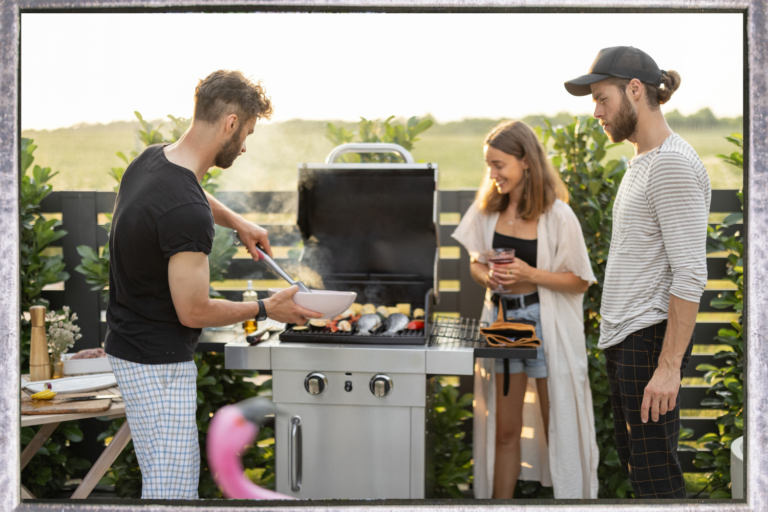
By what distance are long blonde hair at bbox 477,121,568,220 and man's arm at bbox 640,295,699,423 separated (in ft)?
2.82

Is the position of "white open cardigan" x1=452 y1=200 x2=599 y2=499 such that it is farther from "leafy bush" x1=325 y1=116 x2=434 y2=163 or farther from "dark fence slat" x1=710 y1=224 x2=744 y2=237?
"dark fence slat" x1=710 y1=224 x2=744 y2=237

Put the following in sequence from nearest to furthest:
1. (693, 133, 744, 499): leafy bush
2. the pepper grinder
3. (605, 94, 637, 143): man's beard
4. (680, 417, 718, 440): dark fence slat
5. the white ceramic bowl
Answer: (605, 94, 637, 143): man's beard, the white ceramic bowl, the pepper grinder, (693, 133, 744, 499): leafy bush, (680, 417, 718, 440): dark fence slat

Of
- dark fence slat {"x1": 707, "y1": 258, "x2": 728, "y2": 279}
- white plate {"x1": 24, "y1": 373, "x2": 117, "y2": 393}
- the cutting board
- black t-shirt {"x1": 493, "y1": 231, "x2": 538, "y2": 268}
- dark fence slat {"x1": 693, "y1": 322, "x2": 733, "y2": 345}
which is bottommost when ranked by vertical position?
the cutting board

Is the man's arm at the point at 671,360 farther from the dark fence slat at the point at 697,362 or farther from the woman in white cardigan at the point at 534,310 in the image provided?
the dark fence slat at the point at 697,362

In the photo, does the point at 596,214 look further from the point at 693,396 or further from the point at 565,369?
the point at 693,396

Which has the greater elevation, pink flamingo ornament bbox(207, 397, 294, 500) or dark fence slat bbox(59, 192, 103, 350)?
dark fence slat bbox(59, 192, 103, 350)

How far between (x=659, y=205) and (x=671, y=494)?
948 mm

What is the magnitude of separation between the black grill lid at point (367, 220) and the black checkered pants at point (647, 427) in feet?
3.12

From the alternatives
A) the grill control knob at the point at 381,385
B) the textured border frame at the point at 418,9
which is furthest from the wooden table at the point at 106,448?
the grill control knob at the point at 381,385

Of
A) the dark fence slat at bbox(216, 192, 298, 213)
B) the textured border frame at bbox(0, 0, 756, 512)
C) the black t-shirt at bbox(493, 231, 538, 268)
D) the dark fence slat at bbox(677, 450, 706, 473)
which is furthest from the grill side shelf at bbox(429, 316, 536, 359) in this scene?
Answer: the dark fence slat at bbox(677, 450, 706, 473)

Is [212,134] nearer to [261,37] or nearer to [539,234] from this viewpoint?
[261,37]

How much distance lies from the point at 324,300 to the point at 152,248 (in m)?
0.61

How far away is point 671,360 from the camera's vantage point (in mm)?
1705

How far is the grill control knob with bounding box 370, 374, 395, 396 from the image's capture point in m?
2.09
